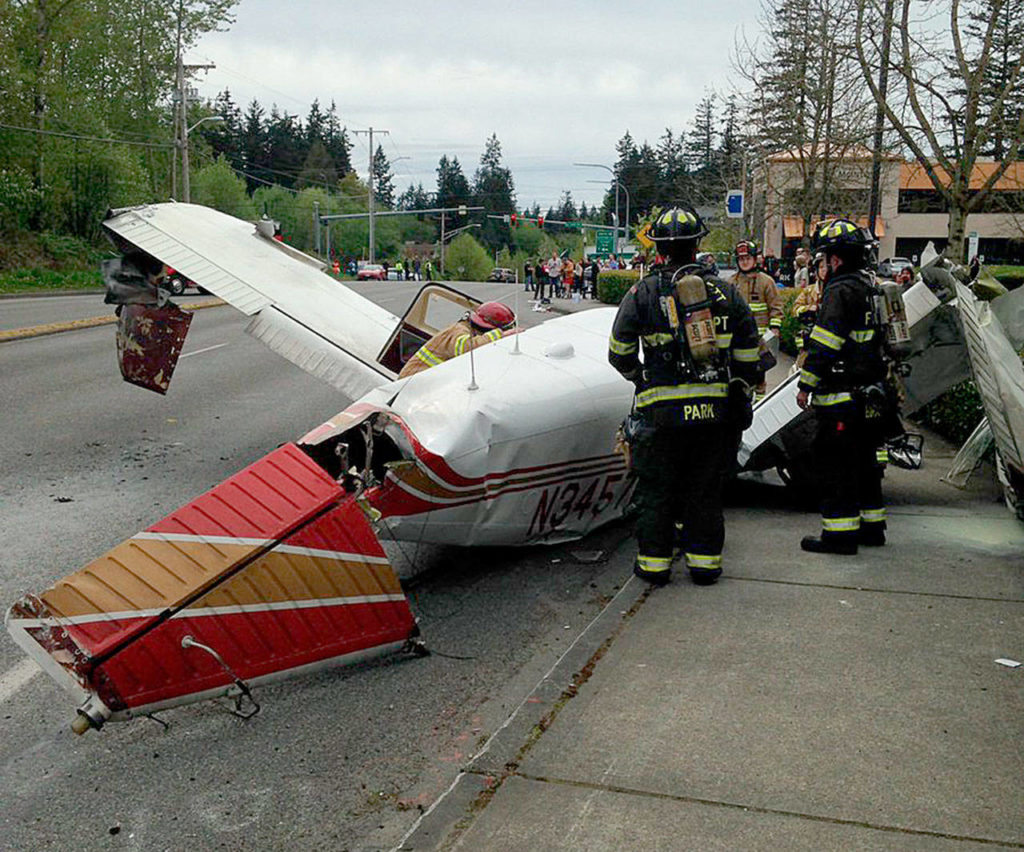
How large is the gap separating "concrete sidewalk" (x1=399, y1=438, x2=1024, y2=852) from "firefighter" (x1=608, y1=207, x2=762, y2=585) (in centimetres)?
30

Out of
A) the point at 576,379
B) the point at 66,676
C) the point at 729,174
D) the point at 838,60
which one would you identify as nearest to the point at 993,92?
the point at 838,60

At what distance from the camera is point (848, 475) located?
6.39m

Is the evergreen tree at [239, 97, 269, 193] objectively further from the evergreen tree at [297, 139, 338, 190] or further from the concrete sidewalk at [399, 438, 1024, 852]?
the concrete sidewalk at [399, 438, 1024, 852]

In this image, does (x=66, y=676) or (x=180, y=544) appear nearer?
(x=66, y=676)

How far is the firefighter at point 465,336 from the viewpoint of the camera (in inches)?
272

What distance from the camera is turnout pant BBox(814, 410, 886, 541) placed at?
6309 mm

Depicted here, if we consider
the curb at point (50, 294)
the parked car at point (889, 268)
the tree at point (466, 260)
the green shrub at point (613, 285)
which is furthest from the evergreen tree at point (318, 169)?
the parked car at point (889, 268)

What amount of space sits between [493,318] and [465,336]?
0.45 meters

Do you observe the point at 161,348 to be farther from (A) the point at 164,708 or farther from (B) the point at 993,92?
(B) the point at 993,92

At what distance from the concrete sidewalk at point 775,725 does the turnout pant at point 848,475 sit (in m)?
0.31

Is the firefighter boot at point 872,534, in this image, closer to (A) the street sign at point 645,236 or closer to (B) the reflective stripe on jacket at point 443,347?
(A) the street sign at point 645,236

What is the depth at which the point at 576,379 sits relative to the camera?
632 cm

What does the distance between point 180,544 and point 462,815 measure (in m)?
1.46

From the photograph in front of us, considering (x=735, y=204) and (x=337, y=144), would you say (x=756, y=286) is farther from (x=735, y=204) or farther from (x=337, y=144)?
(x=337, y=144)
